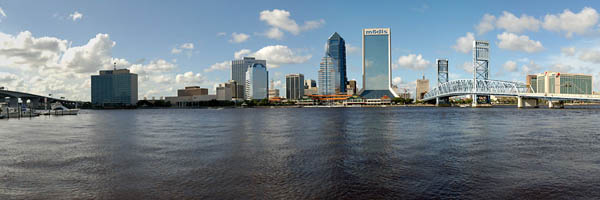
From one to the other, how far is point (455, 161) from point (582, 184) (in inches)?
300

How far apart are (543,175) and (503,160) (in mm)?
4934

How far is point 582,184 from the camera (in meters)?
18.3

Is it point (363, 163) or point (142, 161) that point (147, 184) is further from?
point (363, 163)

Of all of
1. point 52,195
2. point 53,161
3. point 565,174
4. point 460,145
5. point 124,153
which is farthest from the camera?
point 460,145

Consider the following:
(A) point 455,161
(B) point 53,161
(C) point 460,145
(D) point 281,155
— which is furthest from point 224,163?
(C) point 460,145

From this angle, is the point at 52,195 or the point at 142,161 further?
the point at 142,161

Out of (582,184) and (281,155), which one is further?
(281,155)

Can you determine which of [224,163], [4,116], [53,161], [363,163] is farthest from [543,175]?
[4,116]

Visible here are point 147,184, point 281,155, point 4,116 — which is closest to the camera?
point 147,184

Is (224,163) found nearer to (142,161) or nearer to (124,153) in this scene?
(142,161)

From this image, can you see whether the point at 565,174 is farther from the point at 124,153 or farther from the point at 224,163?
the point at 124,153

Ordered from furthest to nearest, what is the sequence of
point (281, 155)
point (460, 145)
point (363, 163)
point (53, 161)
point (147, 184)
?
point (460, 145), point (281, 155), point (53, 161), point (363, 163), point (147, 184)

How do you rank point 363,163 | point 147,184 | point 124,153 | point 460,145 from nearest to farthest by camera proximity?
point 147,184
point 363,163
point 124,153
point 460,145

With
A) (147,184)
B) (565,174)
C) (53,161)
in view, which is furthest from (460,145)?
(53,161)
